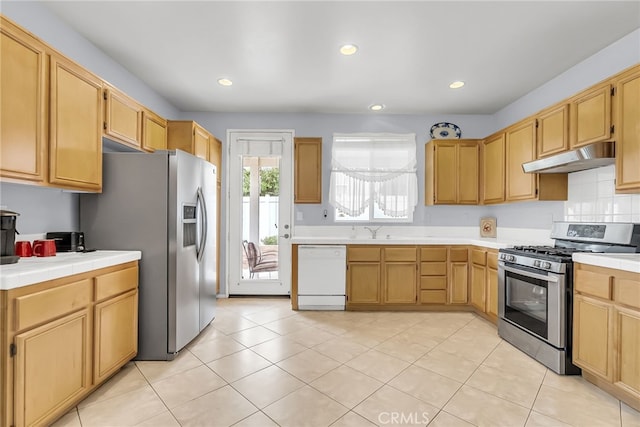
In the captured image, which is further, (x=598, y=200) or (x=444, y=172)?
(x=444, y=172)

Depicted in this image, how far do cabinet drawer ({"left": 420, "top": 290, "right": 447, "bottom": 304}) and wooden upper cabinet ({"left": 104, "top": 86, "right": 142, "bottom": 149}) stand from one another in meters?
3.54

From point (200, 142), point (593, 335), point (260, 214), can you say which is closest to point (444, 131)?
point (260, 214)

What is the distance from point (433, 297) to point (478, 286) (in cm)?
53

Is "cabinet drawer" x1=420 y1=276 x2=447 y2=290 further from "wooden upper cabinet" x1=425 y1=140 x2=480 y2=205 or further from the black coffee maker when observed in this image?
the black coffee maker

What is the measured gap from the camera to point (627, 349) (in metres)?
1.87

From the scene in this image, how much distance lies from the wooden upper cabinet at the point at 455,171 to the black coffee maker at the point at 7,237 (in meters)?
4.08

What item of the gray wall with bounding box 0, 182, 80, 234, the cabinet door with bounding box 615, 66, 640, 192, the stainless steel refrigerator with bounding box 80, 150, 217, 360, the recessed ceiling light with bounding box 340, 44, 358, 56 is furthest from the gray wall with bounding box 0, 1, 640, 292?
the recessed ceiling light with bounding box 340, 44, 358, 56

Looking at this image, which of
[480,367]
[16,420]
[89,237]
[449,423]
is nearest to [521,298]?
[480,367]

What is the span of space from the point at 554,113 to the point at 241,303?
13.4ft

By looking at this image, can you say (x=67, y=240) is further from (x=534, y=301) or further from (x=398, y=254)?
(x=534, y=301)

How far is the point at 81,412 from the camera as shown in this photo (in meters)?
1.80

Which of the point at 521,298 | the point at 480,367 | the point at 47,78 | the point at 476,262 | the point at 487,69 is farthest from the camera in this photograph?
the point at 476,262

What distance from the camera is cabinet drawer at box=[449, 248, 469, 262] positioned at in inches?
149

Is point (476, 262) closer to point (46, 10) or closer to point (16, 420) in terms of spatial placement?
point (16, 420)
